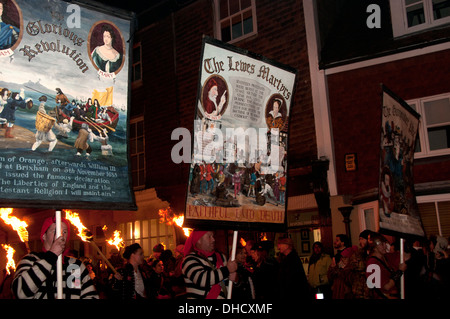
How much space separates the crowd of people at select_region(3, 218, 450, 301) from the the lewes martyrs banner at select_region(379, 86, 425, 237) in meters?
0.46

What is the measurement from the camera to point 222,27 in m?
14.8

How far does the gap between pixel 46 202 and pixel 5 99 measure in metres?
0.80

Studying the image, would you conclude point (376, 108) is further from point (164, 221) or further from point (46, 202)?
point (46, 202)

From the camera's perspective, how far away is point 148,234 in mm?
16141

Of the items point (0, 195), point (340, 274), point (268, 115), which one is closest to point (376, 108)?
point (340, 274)

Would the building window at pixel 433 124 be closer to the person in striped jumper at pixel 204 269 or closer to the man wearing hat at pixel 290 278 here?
the man wearing hat at pixel 290 278

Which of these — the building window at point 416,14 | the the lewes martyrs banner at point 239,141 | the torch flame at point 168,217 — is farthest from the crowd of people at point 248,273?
the building window at point 416,14

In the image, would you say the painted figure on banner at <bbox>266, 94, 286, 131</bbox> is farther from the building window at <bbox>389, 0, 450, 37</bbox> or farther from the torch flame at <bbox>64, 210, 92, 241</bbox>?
the building window at <bbox>389, 0, 450, 37</bbox>

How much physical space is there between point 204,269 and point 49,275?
1.62 m

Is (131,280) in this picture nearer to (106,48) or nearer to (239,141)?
(239,141)

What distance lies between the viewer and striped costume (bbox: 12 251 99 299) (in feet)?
12.6

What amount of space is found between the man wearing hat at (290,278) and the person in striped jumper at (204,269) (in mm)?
1861

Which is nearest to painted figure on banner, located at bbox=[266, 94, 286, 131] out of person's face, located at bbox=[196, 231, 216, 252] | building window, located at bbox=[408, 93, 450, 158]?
person's face, located at bbox=[196, 231, 216, 252]
